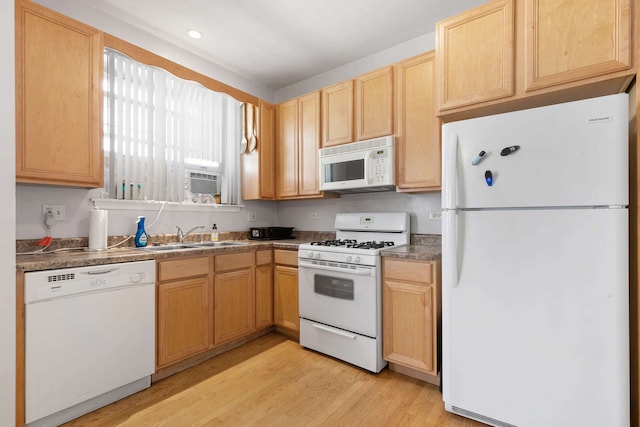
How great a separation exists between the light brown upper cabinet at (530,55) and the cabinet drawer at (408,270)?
1.04 metres

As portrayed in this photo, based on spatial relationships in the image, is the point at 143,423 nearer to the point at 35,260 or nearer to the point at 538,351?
the point at 35,260

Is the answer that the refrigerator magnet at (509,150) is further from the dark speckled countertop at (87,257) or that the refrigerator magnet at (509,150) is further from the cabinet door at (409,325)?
the dark speckled countertop at (87,257)

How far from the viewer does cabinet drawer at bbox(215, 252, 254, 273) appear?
2.46 m

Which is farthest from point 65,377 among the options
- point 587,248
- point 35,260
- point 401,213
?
point 587,248

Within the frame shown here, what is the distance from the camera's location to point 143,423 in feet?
5.50

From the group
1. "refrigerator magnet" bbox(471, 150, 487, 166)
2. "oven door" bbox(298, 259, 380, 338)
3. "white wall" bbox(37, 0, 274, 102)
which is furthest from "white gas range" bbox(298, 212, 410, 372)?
"white wall" bbox(37, 0, 274, 102)

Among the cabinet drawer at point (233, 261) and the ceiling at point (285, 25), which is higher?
the ceiling at point (285, 25)

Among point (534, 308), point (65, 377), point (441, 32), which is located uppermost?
point (441, 32)

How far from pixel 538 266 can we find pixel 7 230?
2.61 metres

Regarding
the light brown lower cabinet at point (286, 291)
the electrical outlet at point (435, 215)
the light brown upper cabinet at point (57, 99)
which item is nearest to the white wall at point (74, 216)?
the light brown upper cabinet at point (57, 99)

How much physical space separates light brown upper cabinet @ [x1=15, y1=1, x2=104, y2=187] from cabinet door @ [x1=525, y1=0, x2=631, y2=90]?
8.98ft

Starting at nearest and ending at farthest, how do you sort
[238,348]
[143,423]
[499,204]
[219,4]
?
[499,204] < [143,423] < [219,4] < [238,348]

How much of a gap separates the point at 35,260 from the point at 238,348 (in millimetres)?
1636

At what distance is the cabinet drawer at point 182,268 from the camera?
82.6 inches
